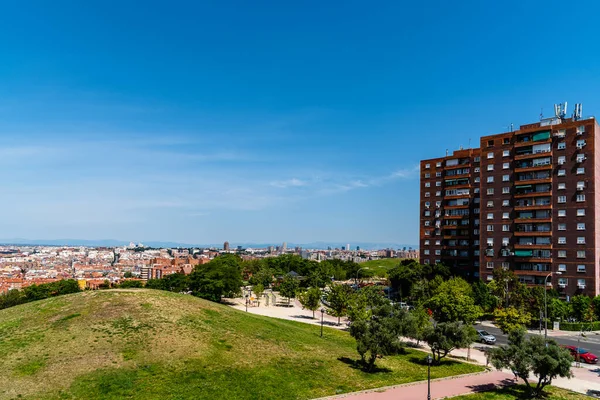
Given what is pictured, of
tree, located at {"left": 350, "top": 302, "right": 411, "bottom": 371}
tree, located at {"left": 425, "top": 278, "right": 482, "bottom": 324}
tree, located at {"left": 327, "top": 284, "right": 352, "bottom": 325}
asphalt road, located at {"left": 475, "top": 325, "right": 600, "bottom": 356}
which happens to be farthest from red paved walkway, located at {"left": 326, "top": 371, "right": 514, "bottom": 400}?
tree, located at {"left": 327, "top": 284, "right": 352, "bottom": 325}

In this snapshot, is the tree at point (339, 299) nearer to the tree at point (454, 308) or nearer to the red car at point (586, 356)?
the tree at point (454, 308)

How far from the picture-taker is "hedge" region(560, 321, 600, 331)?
229 feet

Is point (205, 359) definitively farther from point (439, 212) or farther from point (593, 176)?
point (439, 212)

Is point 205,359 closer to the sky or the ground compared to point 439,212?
closer to the ground

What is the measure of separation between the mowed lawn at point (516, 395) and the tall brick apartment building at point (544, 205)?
49567 mm

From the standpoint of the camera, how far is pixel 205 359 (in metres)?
39.1

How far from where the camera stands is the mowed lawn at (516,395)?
35362 millimetres

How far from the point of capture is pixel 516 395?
36625 mm

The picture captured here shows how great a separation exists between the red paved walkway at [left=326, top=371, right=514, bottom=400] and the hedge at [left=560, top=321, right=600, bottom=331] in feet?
118

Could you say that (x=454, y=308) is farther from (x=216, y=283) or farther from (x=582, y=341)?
(x=216, y=283)

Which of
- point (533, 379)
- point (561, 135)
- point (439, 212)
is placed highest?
point (561, 135)

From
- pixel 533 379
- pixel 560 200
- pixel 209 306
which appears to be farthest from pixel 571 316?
pixel 209 306

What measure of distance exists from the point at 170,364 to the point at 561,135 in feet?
282

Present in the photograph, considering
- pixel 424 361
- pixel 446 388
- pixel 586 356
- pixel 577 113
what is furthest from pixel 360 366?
pixel 577 113
